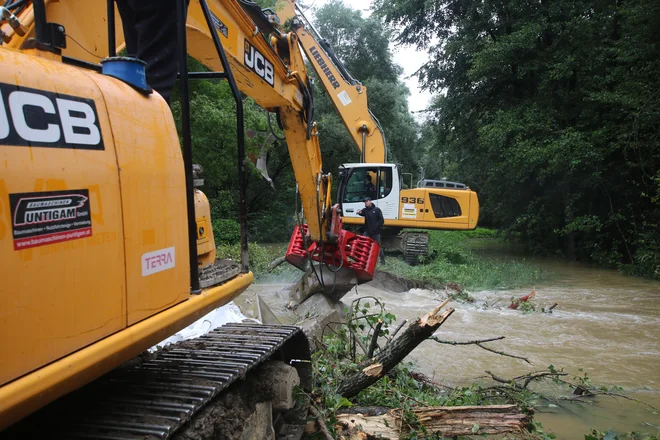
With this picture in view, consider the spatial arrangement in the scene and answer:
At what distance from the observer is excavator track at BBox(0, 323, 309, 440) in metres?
1.89

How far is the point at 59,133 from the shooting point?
5.22 ft

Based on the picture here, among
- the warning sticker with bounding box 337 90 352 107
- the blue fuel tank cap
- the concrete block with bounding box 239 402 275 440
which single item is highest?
the warning sticker with bounding box 337 90 352 107

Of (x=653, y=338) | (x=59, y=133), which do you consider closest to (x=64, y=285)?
(x=59, y=133)

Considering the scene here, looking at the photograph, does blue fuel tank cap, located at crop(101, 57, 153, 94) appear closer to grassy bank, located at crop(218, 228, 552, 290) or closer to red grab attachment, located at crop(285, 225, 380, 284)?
red grab attachment, located at crop(285, 225, 380, 284)

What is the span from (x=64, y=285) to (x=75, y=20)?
68.8 inches

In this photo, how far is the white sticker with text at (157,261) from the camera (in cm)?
193

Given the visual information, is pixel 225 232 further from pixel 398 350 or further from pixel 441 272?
pixel 398 350

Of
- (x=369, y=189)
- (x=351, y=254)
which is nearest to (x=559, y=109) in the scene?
(x=369, y=189)

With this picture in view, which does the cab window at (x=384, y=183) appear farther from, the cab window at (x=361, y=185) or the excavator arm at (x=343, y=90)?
the excavator arm at (x=343, y=90)

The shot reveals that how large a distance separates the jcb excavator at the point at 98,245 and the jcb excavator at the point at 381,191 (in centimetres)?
1004

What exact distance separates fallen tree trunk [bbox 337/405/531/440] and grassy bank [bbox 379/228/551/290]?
7.64m

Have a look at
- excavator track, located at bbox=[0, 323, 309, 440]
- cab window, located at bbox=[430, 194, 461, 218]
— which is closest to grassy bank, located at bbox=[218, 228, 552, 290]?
cab window, located at bbox=[430, 194, 461, 218]

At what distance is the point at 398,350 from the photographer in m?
4.04

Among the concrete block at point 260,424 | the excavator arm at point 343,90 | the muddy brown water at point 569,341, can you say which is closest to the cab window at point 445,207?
the excavator arm at point 343,90
